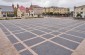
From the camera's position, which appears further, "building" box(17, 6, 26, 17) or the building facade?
the building facade

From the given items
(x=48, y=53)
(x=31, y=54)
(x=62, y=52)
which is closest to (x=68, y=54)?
(x=62, y=52)

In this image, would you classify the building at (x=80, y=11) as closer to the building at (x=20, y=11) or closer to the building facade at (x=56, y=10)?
the building at (x=20, y=11)

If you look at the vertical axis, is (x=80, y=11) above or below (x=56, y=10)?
below

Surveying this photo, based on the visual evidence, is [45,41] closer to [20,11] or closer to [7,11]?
[20,11]

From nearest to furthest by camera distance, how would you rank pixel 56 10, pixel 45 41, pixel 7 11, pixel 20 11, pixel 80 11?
1. pixel 45 41
2. pixel 80 11
3. pixel 20 11
4. pixel 7 11
5. pixel 56 10

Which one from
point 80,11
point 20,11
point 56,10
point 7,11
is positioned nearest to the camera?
Answer: point 80,11

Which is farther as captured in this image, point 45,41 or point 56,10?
point 56,10

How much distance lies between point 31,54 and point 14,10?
63025 millimetres

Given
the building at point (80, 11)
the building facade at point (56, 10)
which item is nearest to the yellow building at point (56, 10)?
the building facade at point (56, 10)

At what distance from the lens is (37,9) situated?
337 feet

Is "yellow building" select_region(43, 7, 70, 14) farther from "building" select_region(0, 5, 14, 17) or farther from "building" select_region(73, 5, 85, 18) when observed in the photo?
"building" select_region(73, 5, 85, 18)

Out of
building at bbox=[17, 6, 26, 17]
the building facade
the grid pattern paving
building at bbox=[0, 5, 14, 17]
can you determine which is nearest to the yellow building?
the building facade

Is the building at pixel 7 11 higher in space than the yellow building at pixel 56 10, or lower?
lower

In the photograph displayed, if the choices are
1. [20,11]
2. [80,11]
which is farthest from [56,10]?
[80,11]
